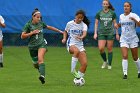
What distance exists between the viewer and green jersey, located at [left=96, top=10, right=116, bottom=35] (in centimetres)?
2011

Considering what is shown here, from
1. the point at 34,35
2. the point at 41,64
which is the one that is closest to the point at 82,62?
the point at 41,64

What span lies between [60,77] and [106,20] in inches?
134

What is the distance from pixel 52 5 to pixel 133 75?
1259 cm

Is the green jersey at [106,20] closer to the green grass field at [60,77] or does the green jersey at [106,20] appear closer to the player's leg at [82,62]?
the green grass field at [60,77]

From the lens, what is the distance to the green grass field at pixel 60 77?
14812mm

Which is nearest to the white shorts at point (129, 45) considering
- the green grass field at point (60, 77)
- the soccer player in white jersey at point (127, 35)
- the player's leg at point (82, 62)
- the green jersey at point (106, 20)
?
the soccer player in white jersey at point (127, 35)

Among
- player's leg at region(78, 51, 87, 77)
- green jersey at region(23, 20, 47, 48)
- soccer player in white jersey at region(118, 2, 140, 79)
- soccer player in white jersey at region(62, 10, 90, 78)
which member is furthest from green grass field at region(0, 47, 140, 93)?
green jersey at region(23, 20, 47, 48)

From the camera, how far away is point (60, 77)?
698 inches

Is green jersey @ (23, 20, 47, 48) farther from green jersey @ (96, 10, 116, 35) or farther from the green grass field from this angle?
green jersey @ (96, 10, 116, 35)

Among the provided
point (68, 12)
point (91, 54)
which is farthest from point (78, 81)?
point (68, 12)

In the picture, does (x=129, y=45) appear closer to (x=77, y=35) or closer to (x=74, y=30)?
(x=77, y=35)

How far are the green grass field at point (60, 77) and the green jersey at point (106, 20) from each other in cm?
129

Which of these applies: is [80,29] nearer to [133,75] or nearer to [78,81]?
[78,81]

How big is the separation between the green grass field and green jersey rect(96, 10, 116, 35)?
1.29 meters
